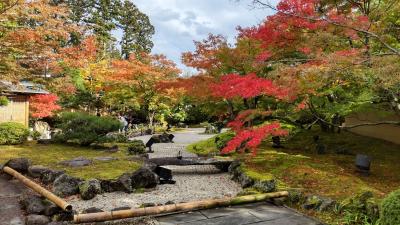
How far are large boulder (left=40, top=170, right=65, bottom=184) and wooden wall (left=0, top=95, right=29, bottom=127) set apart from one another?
977cm

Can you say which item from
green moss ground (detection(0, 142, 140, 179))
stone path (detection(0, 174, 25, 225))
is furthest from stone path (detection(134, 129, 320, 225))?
green moss ground (detection(0, 142, 140, 179))

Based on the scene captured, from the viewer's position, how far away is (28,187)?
809 centimetres

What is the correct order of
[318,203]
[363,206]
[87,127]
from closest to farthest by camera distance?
[363,206] < [318,203] < [87,127]

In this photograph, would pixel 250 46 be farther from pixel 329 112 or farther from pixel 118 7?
pixel 118 7

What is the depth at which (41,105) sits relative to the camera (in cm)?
1850

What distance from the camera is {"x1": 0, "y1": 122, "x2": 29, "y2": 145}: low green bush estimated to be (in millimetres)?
14766

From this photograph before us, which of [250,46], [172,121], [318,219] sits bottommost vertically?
[318,219]

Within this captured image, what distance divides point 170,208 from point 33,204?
2.53m

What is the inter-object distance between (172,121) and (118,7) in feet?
60.4

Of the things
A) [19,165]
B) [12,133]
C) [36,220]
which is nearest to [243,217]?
Answer: [36,220]

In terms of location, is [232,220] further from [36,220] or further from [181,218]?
[36,220]

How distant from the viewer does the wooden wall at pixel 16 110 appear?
1709 cm

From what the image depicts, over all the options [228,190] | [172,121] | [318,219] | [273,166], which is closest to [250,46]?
[273,166]

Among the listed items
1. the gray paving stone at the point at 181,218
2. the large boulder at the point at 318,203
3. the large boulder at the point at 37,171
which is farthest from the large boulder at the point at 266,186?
the large boulder at the point at 37,171
